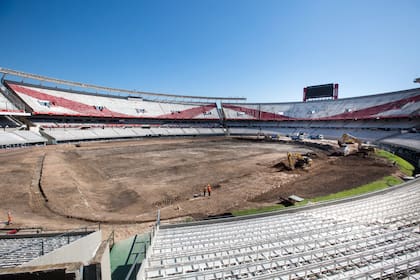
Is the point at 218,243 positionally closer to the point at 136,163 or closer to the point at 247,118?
the point at 136,163

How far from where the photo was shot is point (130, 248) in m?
8.00

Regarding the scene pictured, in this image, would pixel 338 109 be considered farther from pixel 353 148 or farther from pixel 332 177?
pixel 332 177

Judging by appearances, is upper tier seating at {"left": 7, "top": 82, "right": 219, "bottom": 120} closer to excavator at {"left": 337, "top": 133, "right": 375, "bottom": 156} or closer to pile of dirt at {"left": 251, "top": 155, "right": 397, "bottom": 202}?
excavator at {"left": 337, "top": 133, "right": 375, "bottom": 156}

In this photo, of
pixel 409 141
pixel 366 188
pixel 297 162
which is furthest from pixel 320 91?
pixel 366 188

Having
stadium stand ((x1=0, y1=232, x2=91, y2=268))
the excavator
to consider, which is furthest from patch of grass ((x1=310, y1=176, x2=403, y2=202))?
stadium stand ((x1=0, y1=232, x2=91, y2=268))

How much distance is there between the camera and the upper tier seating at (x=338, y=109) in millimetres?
45562

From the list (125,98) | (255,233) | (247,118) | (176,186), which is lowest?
(176,186)

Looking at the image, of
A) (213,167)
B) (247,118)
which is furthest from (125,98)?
(213,167)

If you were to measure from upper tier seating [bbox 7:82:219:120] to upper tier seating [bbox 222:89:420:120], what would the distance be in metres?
12.6

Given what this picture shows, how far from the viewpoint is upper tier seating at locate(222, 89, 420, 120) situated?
45.6 metres

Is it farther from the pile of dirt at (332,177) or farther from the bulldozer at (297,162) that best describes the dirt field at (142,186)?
the bulldozer at (297,162)

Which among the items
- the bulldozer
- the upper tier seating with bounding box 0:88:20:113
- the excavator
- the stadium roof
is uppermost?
the stadium roof

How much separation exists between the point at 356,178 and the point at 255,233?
15.5 m

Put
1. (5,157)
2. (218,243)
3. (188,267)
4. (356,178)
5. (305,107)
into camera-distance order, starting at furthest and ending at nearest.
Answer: (305,107) → (5,157) → (356,178) → (218,243) → (188,267)
